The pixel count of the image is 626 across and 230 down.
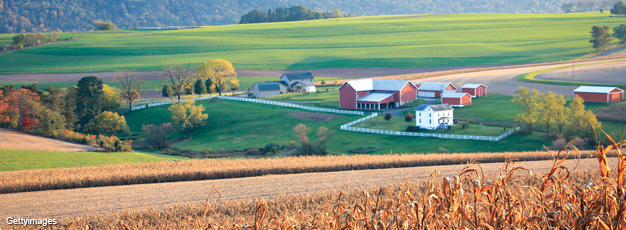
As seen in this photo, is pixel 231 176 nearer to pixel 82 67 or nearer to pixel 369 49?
pixel 82 67

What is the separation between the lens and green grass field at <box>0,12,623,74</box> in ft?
344

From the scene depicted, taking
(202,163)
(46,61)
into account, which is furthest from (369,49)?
(202,163)

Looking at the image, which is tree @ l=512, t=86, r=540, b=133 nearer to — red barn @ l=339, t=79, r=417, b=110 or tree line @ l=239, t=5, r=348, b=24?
red barn @ l=339, t=79, r=417, b=110

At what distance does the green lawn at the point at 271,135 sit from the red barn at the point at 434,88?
18.3m

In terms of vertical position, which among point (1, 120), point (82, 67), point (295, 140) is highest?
point (82, 67)

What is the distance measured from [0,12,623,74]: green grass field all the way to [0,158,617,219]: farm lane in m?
87.8

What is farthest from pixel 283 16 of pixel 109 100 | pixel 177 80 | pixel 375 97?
pixel 375 97

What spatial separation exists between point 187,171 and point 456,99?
146 ft

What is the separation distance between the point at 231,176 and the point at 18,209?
8.94m

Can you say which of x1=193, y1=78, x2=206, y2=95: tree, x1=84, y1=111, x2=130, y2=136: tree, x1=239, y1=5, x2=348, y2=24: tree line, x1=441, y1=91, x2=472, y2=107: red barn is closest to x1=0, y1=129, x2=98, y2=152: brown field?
x1=84, y1=111, x2=130, y2=136: tree

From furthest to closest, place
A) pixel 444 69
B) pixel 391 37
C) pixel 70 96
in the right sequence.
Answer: pixel 391 37 → pixel 444 69 → pixel 70 96

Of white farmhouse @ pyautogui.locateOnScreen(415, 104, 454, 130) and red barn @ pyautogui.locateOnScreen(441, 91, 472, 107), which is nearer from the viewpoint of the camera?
white farmhouse @ pyautogui.locateOnScreen(415, 104, 454, 130)

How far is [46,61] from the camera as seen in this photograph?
105 m

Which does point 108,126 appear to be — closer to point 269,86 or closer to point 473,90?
point 269,86
